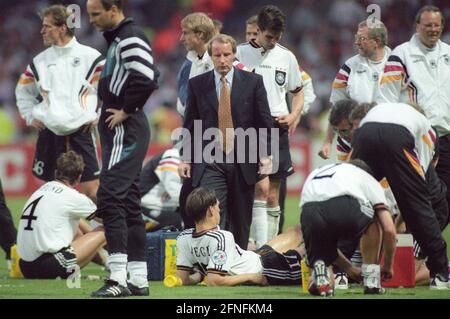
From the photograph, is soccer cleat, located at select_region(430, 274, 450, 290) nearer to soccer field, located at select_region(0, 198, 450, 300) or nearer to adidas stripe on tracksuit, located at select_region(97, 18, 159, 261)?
soccer field, located at select_region(0, 198, 450, 300)

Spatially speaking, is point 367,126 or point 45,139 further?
point 45,139

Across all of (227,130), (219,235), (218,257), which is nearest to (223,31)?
(227,130)

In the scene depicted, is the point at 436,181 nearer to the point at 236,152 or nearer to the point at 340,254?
the point at 340,254

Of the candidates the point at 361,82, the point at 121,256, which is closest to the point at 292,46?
the point at 361,82

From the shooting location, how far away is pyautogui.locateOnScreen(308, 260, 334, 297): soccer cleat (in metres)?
8.38

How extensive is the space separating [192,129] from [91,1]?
1.84m

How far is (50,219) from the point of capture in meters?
10.2

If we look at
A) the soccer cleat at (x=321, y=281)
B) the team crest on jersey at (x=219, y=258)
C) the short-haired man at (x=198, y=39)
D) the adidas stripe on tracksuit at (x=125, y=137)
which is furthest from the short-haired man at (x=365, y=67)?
the adidas stripe on tracksuit at (x=125, y=137)

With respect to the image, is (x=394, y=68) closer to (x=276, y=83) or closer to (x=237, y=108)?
(x=276, y=83)

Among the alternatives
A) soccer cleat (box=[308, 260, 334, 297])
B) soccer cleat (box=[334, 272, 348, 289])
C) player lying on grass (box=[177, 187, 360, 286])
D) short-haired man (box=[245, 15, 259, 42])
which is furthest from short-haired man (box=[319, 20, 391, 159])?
soccer cleat (box=[308, 260, 334, 297])

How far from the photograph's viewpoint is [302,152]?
69.2 ft

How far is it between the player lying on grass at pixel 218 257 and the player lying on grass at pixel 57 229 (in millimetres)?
1137

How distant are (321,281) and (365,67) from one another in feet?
11.7

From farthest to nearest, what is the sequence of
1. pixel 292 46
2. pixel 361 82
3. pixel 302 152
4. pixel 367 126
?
pixel 292 46
pixel 302 152
pixel 361 82
pixel 367 126
